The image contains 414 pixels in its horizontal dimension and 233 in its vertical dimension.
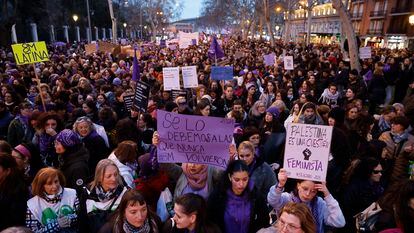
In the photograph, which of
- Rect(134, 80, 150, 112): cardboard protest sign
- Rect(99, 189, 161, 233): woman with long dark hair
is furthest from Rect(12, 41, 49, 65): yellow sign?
Rect(99, 189, 161, 233): woman with long dark hair

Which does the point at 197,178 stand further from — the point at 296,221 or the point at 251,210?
the point at 296,221

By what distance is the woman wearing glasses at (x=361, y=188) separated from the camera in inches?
146

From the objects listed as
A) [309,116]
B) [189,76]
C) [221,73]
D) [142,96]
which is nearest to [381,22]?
[221,73]

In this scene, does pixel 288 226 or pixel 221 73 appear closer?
pixel 288 226

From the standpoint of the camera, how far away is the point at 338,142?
4.62 m

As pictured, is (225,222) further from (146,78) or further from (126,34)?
(126,34)

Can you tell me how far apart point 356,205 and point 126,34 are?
258ft

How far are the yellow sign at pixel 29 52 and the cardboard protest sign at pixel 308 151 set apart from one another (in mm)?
6901

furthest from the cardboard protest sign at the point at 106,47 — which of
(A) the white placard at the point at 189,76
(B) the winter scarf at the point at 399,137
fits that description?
(B) the winter scarf at the point at 399,137

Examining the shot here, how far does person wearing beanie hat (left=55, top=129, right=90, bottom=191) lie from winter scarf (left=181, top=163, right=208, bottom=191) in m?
1.20

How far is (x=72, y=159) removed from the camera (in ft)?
13.5

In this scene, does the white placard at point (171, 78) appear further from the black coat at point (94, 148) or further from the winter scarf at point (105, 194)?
the winter scarf at point (105, 194)

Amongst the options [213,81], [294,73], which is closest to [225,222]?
[213,81]

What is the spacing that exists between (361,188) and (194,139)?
1.75 m
